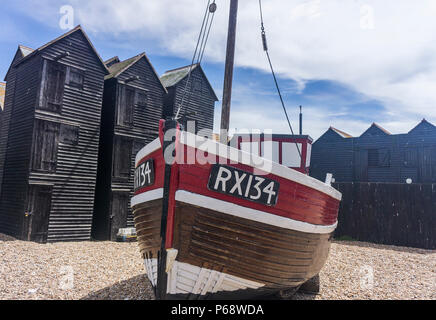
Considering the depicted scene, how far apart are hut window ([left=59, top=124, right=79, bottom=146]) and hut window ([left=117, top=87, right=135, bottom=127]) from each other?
211 cm

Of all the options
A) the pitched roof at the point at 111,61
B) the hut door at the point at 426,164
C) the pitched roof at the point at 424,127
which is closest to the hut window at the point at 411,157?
the hut door at the point at 426,164

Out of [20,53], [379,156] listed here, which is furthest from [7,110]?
[379,156]

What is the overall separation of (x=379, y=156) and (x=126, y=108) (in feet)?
65.0

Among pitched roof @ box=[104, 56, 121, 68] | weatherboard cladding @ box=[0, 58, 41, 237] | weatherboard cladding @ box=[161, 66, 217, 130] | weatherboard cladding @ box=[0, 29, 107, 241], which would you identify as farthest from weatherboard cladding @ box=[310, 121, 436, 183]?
weatherboard cladding @ box=[0, 58, 41, 237]

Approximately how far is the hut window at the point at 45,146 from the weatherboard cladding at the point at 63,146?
99mm

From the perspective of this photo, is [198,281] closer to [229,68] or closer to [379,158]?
[229,68]

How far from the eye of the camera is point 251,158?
436 centimetres

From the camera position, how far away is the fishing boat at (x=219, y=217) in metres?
4.32

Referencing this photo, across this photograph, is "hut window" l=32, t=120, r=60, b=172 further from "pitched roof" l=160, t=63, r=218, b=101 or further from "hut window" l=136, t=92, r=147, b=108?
"pitched roof" l=160, t=63, r=218, b=101

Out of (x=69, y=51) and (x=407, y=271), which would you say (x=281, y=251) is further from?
(x=69, y=51)

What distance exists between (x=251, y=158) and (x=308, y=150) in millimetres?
4201

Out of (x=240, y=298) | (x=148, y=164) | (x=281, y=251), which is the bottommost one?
(x=240, y=298)

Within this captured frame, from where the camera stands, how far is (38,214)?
1298 cm
